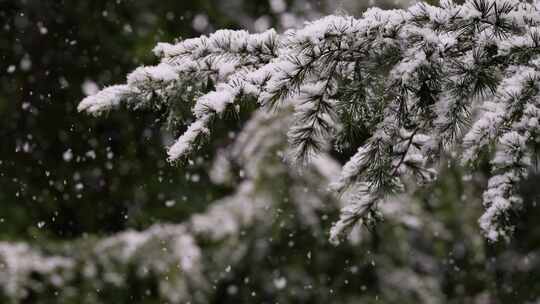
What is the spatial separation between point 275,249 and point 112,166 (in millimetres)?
2111

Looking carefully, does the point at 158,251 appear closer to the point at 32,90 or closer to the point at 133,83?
the point at 32,90

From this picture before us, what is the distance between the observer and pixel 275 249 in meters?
5.45

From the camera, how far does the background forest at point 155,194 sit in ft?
17.3

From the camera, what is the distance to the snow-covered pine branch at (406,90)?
4.43 ft

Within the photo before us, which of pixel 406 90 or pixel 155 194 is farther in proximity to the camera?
pixel 155 194

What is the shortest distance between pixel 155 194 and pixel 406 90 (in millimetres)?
4422

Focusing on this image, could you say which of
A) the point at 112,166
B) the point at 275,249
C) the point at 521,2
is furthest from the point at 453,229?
the point at 521,2

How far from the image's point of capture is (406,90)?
137 centimetres

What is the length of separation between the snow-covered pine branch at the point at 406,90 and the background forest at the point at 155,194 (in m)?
3.71

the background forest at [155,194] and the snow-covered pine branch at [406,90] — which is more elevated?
the background forest at [155,194]

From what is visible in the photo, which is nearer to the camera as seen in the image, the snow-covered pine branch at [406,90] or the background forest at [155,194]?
the snow-covered pine branch at [406,90]

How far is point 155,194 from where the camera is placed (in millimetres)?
5402

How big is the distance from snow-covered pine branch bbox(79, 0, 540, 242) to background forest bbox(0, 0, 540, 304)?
3.71m

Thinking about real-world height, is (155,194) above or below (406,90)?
above
